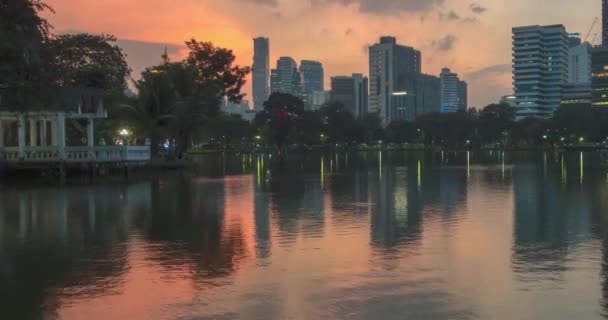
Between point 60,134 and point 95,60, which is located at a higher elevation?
point 95,60

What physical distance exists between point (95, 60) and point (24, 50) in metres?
39.2

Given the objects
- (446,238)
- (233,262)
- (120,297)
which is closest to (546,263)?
(446,238)

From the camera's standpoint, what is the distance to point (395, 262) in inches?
452

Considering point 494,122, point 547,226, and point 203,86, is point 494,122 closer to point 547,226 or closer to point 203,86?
point 203,86

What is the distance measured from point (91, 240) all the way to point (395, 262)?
689 centimetres

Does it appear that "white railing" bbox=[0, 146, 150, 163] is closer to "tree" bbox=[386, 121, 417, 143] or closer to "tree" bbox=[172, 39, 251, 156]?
"tree" bbox=[172, 39, 251, 156]

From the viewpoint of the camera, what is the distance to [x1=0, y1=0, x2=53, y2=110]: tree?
17484mm

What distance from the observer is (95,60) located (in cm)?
5553

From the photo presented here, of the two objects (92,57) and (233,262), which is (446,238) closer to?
(233,262)

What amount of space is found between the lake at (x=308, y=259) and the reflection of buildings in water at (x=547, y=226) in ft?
0.16

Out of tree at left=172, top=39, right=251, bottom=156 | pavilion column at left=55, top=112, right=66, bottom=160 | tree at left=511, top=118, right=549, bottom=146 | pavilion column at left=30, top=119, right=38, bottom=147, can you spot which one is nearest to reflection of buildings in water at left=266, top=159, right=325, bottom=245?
pavilion column at left=55, top=112, right=66, bottom=160

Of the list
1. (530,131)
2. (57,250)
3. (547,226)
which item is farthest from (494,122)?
(57,250)

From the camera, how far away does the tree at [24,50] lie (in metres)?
17.5

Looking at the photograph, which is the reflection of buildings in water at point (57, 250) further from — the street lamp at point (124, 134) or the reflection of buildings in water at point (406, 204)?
the street lamp at point (124, 134)
